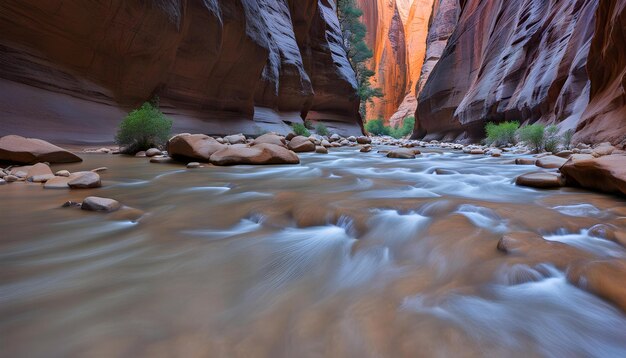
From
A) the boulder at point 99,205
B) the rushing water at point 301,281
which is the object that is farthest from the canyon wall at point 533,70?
the boulder at point 99,205

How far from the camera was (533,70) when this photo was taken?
1228 cm

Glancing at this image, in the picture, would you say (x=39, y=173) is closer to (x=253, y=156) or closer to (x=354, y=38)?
(x=253, y=156)

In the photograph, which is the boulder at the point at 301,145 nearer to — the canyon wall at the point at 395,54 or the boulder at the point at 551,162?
the boulder at the point at 551,162

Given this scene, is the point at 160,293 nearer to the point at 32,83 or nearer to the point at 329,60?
the point at 32,83

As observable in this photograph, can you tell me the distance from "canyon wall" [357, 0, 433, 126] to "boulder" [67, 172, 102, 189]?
180ft

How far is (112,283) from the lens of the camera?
1327 mm

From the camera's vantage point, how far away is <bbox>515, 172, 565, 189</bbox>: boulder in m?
3.16

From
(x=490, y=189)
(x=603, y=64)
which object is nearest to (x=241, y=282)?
(x=490, y=189)

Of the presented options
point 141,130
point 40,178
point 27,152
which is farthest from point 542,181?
point 141,130

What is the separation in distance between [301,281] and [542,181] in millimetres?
3085

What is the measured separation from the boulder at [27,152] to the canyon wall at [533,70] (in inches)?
380

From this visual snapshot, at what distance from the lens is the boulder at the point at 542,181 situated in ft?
10.4

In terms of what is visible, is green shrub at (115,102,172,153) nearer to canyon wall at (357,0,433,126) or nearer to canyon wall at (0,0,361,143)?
canyon wall at (0,0,361,143)

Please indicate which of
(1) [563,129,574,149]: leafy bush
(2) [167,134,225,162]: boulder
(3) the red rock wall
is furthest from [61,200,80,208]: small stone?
(1) [563,129,574,149]: leafy bush
